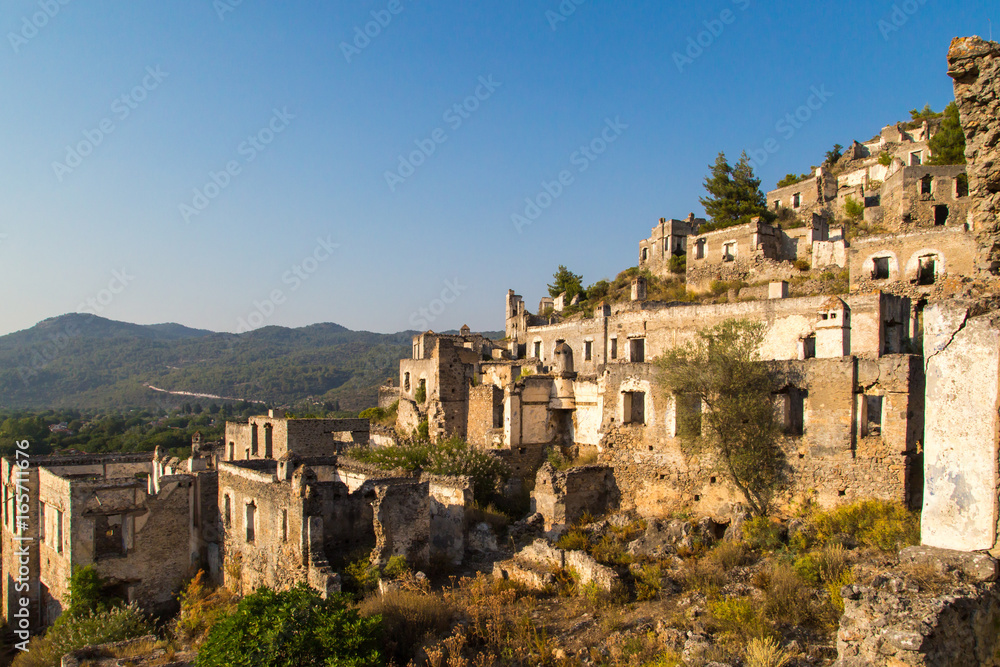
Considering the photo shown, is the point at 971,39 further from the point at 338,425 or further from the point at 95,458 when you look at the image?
the point at 95,458

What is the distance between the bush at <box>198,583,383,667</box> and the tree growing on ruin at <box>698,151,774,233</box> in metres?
33.3

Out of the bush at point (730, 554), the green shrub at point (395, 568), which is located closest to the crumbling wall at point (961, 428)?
the bush at point (730, 554)

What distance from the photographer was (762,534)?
1176cm

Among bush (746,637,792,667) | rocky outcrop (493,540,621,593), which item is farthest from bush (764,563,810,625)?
rocky outcrop (493,540,621,593)

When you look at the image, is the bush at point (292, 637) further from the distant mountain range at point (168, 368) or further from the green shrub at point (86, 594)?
the distant mountain range at point (168, 368)

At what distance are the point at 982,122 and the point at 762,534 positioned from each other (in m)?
8.41

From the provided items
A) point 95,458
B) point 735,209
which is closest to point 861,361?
point 95,458

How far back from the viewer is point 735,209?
38.0 meters

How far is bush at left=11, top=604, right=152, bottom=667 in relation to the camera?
14359mm

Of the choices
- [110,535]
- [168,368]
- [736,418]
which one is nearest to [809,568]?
[736,418]

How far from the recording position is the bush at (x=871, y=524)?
10234mm

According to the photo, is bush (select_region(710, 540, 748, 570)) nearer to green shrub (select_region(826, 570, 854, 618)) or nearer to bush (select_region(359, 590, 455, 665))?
green shrub (select_region(826, 570, 854, 618))

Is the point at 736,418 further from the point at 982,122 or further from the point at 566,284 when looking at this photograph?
the point at 566,284

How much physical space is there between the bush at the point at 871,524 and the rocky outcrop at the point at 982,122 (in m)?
6.01
